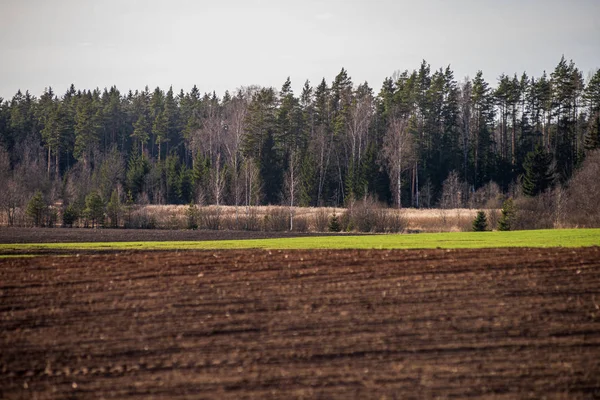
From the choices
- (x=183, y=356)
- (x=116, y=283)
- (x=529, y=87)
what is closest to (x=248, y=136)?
(x=529, y=87)

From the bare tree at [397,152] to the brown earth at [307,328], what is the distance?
48.8 meters

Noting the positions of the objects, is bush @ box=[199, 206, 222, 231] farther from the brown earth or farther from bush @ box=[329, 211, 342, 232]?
the brown earth

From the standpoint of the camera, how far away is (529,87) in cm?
8306

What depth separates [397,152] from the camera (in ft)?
225

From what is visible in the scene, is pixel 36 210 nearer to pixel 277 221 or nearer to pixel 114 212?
pixel 114 212

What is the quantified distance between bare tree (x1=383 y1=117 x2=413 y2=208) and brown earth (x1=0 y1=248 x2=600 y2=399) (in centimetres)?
4876

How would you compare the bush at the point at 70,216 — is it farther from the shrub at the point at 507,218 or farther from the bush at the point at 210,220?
the shrub at the point at 507,218

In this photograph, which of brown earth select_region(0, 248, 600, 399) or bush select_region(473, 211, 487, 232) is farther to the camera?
bush select_region(473, 211, 487, 232)

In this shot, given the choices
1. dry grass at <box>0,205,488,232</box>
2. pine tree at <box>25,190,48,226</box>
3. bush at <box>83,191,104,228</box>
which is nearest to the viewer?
dry grass at <box>0,205,488,232</box>

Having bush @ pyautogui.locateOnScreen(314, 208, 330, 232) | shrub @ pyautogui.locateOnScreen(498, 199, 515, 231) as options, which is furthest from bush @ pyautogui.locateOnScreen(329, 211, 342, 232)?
shrub @ pyautogui.locateOnScreen(498, 199, 515, 231)

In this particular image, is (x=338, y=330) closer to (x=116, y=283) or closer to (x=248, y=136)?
(x=116, y=283)

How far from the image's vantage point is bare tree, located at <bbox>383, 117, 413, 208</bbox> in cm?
6681

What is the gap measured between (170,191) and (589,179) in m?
57.9

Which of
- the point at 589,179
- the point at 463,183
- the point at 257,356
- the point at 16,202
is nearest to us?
the point at 257,356
